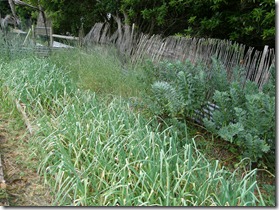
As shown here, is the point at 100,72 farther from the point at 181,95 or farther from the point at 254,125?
the point at 254,125

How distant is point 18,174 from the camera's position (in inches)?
94.8

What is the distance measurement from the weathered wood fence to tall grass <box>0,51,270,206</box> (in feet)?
5.04

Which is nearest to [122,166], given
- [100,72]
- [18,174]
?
[18,174]

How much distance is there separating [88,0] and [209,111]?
5504 millimetres

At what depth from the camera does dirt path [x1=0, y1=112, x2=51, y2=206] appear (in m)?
2.07

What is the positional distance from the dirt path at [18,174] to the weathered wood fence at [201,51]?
2228 mm

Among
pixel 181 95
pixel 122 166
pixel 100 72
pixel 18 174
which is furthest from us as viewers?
pixel 100 72

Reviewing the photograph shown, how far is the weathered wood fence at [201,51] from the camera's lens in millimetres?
3574

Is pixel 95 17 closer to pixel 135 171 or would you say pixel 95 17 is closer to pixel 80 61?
pixel 80 61

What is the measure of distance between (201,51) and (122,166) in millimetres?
2573

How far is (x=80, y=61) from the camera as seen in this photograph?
4.91 metres

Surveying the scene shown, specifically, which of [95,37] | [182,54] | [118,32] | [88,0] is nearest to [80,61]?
[182,54]

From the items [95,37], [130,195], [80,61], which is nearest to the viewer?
[130,195]

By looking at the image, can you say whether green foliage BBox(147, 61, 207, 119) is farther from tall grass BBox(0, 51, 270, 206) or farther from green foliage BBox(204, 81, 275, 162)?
green foliage BBox(204, 81, 275, 162)
